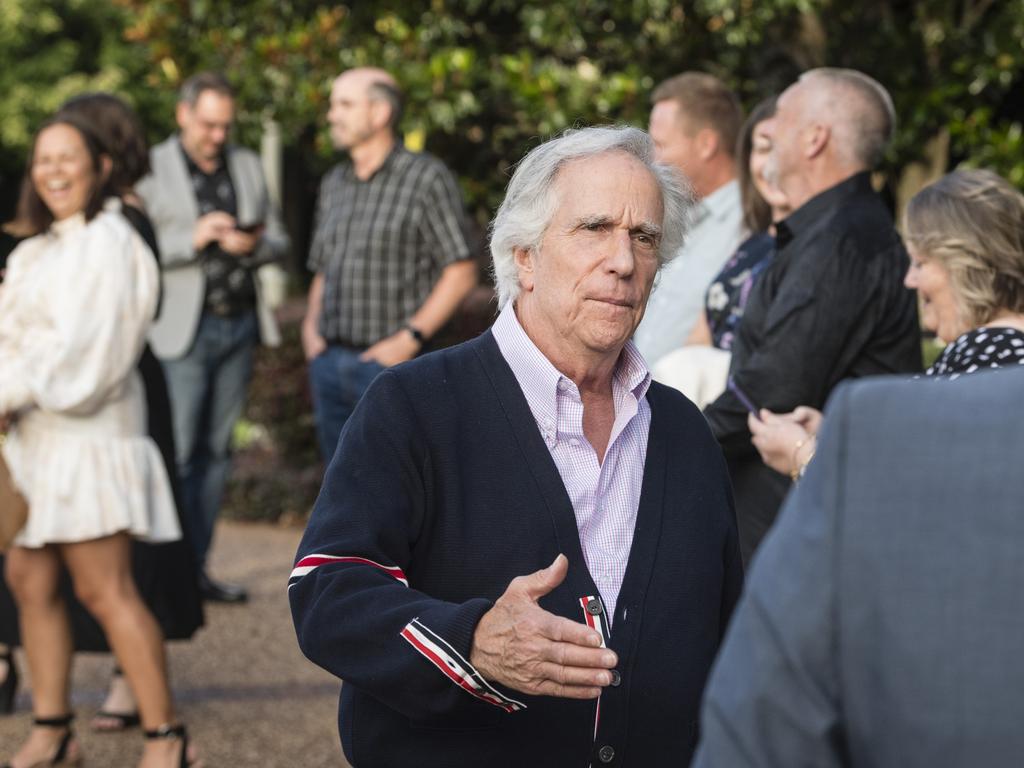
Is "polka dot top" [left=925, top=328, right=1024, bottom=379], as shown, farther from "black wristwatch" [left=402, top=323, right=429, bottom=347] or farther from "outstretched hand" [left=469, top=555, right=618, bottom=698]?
"black wristwatch" [left=402, top=323, right=429, bottom=347]

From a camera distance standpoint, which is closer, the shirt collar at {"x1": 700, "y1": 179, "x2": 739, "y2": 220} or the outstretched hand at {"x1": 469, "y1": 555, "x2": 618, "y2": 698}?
the outstretched hand at {"x1": 469, "y1": 555, "x2": 618, "y2": 698}

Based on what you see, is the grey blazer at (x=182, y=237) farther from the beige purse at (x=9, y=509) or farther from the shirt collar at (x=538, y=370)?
the shirt collar at (x=538, y=370)

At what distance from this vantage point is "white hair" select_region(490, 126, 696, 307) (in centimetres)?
283

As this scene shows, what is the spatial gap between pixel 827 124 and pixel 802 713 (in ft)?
11.1

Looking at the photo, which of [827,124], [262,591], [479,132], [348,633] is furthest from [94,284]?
[479,132]

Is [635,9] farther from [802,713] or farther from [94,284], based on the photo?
[802,713]

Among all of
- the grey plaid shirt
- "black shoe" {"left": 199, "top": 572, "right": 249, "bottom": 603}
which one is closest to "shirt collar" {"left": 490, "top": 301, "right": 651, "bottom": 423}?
the grey plaid shirt

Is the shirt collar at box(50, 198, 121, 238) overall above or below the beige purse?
above

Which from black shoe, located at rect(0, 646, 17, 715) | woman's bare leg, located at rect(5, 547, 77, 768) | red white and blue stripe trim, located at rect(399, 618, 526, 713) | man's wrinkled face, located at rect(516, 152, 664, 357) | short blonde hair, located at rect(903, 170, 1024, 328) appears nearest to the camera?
red white and blue stripe trim, located at rect(399, 618, 526, 713)

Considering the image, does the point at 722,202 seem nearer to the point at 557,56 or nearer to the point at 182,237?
the point at 182,237

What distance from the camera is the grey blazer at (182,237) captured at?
281 inches

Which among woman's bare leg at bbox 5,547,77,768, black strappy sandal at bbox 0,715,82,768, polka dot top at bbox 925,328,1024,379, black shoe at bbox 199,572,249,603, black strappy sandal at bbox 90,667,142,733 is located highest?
polka dot top at bbox 925,328,1024,379

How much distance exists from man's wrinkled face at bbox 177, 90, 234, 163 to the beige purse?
3.04 meters

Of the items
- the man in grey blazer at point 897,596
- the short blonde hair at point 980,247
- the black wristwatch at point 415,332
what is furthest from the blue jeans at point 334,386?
the man in grey blazer at point 897,596
